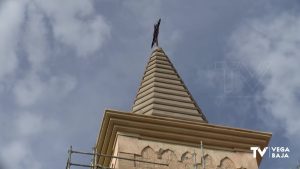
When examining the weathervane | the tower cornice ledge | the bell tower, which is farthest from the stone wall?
the weathervane

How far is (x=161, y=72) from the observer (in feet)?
65.2

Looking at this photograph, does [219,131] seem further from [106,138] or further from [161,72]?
[161,72]

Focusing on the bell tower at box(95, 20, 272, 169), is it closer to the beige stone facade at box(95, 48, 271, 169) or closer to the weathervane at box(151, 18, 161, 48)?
the beige stone facade at box(95, 48, 271, 169)

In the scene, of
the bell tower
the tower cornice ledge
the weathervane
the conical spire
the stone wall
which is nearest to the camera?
the stone wall

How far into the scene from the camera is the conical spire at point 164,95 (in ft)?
58.1

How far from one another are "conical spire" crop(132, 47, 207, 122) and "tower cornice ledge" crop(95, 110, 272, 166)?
1.07m

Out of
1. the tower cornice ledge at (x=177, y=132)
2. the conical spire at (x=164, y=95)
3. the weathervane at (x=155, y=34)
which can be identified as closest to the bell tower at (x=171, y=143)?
the tower cornice ledge at (x=177, y=132)

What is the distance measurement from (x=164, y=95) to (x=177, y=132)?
222 centimetres

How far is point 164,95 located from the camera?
60.4ft

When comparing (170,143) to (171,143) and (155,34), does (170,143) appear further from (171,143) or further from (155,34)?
(155,34)

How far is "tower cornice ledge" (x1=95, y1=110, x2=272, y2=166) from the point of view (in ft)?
Result: 53.0

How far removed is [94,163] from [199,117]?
3659mm

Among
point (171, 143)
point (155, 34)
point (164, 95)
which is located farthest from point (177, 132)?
point (155, 34)

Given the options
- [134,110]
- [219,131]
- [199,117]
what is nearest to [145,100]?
[134,110]
